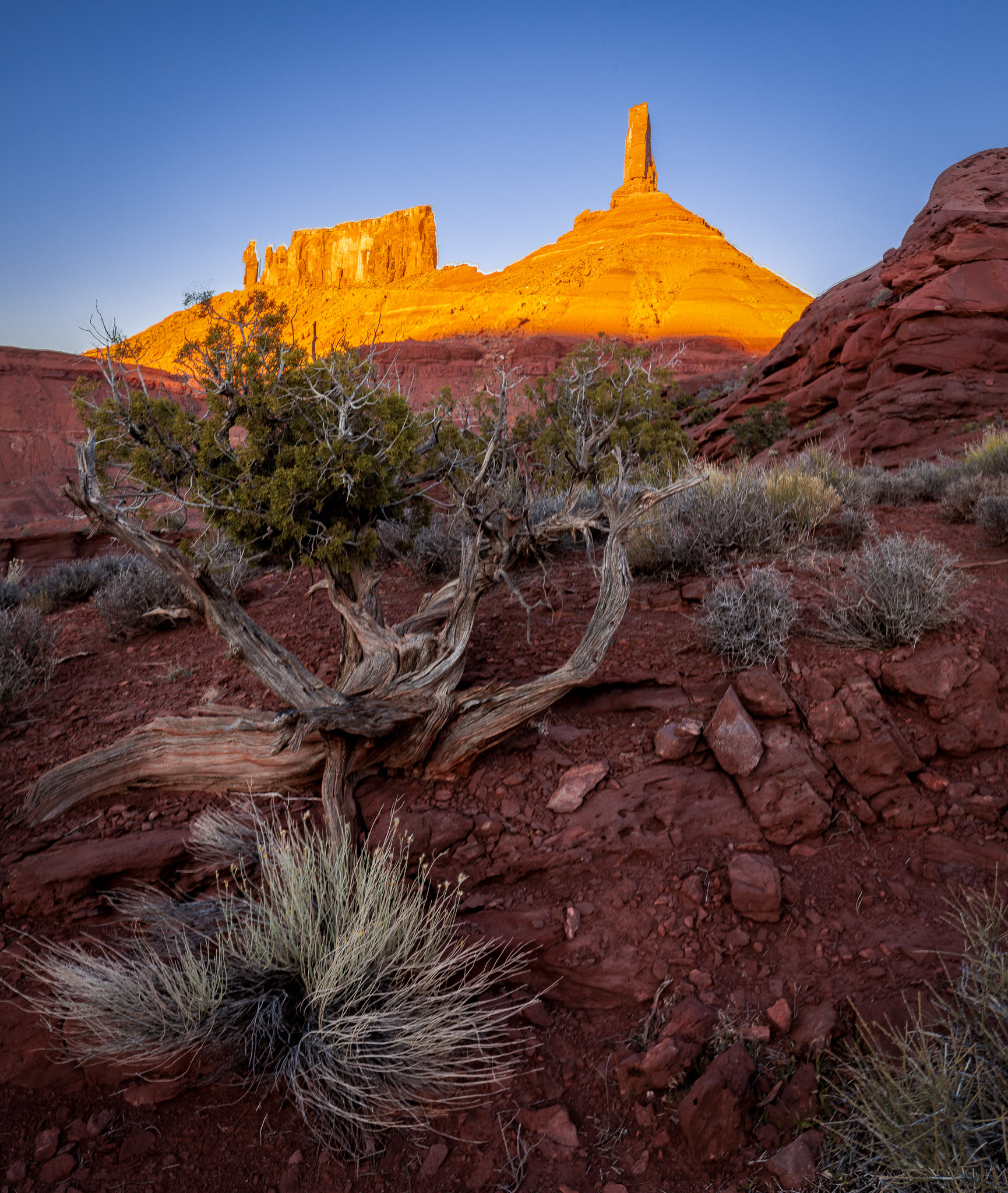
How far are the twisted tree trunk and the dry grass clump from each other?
0.72 meters

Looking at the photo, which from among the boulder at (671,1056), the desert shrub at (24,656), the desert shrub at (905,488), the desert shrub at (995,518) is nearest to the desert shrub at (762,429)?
the desert shrub at (905,488)

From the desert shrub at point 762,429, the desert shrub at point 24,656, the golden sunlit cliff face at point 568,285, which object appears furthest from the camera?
the golden sunlit cliff face at point 568,285

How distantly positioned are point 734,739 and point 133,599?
5417 millimetres

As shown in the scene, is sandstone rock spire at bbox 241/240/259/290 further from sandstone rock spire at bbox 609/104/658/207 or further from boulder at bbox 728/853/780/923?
boulder at bbox 728/853/780/923

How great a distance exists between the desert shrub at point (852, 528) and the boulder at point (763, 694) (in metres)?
2.63

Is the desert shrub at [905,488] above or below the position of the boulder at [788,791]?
above

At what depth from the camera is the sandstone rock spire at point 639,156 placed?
89.6 meters

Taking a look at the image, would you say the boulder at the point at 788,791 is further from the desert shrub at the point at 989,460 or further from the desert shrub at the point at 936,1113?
the desert shrub at the point at 989,460

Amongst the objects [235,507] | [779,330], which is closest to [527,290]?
[779,330]

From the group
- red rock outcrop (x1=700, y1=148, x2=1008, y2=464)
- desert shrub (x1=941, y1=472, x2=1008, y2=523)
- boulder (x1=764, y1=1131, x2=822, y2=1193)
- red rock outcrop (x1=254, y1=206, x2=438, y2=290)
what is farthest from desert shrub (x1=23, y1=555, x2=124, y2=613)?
red rock outcrop (x1=254, y1=206, x2=438, y2=290)

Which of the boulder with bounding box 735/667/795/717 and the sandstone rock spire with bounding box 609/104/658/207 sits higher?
the sandstone rock spire with bounding box 609/104/658/207

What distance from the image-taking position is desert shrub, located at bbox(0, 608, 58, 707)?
15.4 ft

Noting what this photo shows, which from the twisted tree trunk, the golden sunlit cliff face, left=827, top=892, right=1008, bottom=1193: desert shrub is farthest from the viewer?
the golden sunlit cliff face

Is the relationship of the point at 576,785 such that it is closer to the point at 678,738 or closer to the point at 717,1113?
the point at 678,738
